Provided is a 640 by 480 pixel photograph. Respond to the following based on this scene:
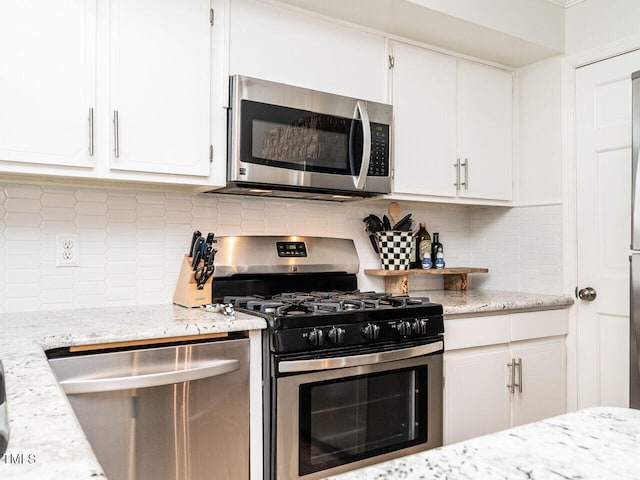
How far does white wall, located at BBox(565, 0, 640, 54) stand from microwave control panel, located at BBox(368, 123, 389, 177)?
1228 mm

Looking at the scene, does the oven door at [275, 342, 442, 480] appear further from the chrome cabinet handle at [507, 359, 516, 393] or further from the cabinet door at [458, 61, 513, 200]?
the cabinet door at [458, 61, 513, 200]

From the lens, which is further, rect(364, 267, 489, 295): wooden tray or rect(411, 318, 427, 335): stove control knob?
rect(364, 267, 489, 295): wooden tray

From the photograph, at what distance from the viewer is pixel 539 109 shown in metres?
2.95

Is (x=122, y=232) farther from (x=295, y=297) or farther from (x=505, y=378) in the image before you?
(x=505, y=378)

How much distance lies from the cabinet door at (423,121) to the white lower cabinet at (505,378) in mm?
770

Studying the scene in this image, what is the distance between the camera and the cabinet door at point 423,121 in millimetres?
2605

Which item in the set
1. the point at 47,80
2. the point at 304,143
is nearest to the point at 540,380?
the point at 304,143

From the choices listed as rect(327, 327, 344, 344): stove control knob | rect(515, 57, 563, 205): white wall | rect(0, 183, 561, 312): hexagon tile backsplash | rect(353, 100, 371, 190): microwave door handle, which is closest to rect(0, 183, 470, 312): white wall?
rect(0, 183, 561, 312): hexagon tile backsplash

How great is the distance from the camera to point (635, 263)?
84.9 inches

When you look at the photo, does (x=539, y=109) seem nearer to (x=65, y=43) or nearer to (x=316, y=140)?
(x=316, y=140)

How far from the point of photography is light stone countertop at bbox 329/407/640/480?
0.60m

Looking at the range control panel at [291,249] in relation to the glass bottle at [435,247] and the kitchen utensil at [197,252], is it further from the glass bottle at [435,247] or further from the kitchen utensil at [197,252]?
the glass bottle at [435,247]

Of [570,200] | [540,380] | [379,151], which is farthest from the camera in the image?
[570,200]

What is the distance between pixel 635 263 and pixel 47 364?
7.17 feet
